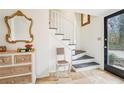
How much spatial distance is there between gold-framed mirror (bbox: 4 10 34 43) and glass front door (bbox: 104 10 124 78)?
2509 millimetres

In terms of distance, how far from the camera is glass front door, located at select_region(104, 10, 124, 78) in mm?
3701

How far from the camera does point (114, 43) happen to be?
4.03 metres

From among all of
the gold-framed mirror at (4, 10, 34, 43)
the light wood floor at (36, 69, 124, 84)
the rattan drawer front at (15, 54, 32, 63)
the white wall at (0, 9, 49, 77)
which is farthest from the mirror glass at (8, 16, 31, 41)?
the light wood floor at (36, 69, 124, 84)

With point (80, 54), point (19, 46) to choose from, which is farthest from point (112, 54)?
point (19, 46)

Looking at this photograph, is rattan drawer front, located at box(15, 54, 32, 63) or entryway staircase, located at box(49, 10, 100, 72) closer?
rattan drawer front, located at box(15, 54, 32, 63)

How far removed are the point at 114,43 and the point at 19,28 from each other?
295 cm

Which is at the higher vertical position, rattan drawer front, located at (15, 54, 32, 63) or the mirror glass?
the mirror glass

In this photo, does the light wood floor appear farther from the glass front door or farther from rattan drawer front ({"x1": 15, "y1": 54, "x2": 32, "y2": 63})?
rattan drawer front ({"x1": 15, "y1": 54, "x2": 32, "y2": 63})

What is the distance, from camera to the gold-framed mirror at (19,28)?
3.21 metres

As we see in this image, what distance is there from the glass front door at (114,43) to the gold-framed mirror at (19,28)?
8.23ft

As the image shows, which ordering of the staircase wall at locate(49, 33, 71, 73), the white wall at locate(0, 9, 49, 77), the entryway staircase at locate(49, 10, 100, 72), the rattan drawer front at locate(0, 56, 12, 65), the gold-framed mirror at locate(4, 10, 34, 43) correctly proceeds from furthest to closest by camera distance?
1. the entryway staircase at locate(49, 10, 100, 72)
2. the staircase wall at locate(49, 33, 71, 73)
3. the white wall at locate(0, 9, 49, 77)
4. the gold-framed mirror at locate(4, 10, 34, 43)
5. the rattan drawer front at locate(0, 56, 12, 65)

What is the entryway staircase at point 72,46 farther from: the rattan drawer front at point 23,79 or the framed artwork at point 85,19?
the rattan drawer front at point 23,79

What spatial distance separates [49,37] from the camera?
398 cm

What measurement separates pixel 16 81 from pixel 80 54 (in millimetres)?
2990
